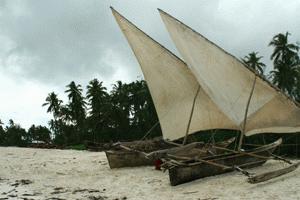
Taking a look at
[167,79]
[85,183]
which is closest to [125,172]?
[85,183]

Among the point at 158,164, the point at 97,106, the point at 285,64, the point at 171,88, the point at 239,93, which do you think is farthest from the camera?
the point at 97,106

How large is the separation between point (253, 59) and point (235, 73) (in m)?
32.9

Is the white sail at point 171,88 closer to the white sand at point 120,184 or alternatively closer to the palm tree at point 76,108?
the white sand at point 120,184

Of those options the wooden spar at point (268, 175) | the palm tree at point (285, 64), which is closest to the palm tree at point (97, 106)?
the palm tree at point (285, 64)

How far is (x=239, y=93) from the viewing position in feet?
57.8

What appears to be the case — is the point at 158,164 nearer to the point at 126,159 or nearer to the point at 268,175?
the point at 126,159

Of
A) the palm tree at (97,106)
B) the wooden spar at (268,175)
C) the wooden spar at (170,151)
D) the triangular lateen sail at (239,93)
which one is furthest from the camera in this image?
the palm tree at (97,106)

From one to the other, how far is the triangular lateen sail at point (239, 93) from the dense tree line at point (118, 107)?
2726 centimetres

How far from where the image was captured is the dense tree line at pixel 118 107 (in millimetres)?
46566

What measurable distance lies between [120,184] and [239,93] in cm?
574

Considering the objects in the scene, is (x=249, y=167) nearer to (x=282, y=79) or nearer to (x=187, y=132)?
(x=187, y=132)

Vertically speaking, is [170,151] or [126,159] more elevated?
[170,151]

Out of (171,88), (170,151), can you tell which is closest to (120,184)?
(170,151)

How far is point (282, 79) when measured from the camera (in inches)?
1768
